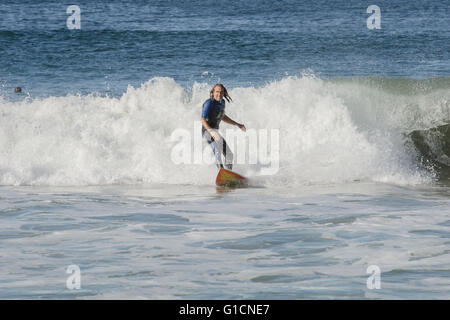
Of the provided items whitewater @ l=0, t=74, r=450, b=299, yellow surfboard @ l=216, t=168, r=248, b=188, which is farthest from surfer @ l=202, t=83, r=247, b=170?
whitewater @ l=0, t=74, r=450, b=299

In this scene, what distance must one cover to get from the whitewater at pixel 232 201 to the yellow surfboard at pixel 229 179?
0.69 ft

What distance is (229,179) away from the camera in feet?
36.8

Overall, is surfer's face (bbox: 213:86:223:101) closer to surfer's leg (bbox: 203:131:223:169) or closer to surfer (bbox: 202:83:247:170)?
surfer (bbox: 202:83:247:170)

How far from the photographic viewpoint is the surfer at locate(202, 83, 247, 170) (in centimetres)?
1077

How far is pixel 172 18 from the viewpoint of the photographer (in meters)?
32.2

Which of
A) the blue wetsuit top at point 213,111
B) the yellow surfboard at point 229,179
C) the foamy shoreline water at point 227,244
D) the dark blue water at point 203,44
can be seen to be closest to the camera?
the foamy shoreline water at point 227,244

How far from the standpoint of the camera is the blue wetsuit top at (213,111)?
36.0ft

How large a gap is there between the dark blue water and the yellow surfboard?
28.6 feet

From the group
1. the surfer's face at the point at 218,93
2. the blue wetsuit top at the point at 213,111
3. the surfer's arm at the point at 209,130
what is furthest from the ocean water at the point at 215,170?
the surfer's face at the point at 218,93

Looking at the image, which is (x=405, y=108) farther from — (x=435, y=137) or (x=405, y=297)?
(x=405, y=297)

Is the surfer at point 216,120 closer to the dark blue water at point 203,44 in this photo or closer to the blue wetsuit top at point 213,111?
the blue wetsuit top at point 213,111

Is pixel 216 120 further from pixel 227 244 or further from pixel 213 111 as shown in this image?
pixel 227 244
